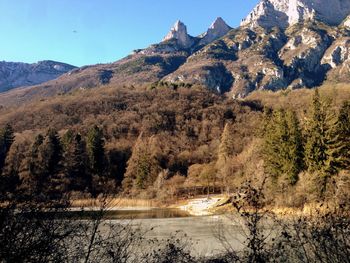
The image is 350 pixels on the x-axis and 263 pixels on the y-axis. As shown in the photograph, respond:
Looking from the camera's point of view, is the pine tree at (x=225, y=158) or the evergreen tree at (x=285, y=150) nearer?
the evergreen tree at (x=285, y=150)

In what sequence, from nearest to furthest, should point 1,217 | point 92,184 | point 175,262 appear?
point 1,217 < point 175,262 < point 92,184

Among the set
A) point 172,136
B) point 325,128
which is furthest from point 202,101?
point 325,128

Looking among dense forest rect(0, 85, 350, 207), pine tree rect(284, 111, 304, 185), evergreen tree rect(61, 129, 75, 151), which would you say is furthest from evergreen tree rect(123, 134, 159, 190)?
pine tree rect(284, 111, 304, 185)

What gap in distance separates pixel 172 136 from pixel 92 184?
4932 centimetres

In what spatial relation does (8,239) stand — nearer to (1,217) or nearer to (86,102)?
(1,217)

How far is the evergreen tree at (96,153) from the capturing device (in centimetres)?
9684

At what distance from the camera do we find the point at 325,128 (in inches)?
2021

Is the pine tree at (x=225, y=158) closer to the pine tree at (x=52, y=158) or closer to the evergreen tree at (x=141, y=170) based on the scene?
the evergreen tree at (x=141, y=170)

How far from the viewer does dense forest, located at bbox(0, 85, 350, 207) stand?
47688mm

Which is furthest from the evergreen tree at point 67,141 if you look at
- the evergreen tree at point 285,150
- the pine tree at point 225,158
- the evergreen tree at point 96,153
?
the evergreen tree at point 285,150

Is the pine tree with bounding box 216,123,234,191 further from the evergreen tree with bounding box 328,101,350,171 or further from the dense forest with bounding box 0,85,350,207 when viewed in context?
the evergreen tree with bounding box 328,101,350,171

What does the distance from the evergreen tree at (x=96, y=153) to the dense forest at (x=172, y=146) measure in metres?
0.26

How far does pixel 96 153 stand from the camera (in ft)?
325

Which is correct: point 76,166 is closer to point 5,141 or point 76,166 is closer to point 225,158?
point 5,141
